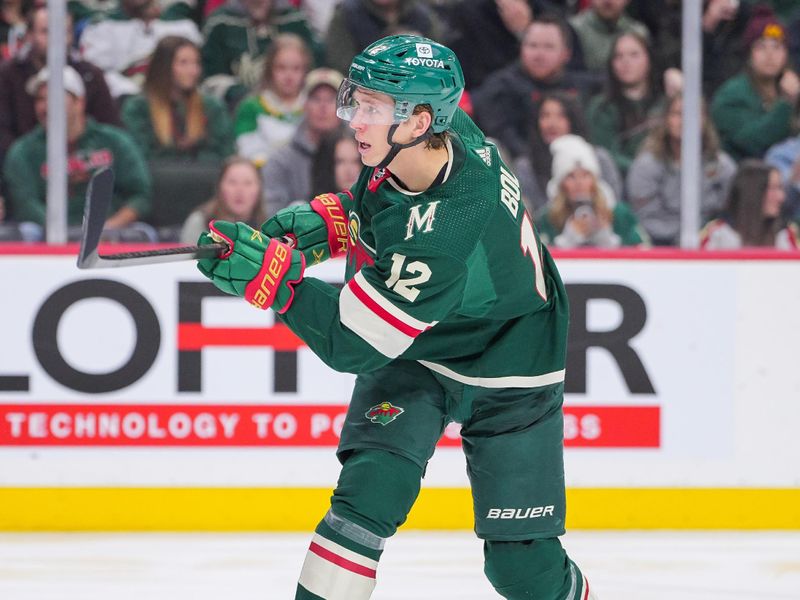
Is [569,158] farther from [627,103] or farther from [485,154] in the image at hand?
[485,154]

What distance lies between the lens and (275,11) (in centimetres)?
459

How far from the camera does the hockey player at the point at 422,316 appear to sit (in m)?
2.14

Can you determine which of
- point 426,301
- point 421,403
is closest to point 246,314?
point 421,403

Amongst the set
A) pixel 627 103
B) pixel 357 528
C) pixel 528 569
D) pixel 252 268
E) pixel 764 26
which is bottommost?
pixel 528 569

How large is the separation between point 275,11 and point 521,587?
9.13 ft

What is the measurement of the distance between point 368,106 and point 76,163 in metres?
2.15

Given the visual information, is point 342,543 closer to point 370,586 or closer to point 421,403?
point 370,586

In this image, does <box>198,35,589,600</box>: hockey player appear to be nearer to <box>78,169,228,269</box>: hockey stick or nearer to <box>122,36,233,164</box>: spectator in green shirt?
<box>78,169,228,269</box>: hockey stick

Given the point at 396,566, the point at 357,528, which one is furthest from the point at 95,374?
the point at 357,528

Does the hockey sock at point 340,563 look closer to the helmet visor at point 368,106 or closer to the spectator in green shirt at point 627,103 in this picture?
the helmet visor at point 368,106

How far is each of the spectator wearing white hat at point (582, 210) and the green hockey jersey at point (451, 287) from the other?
1722mm

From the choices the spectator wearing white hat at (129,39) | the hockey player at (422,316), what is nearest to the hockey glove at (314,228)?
the hockey player at (422,316)

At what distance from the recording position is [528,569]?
238 centimetres

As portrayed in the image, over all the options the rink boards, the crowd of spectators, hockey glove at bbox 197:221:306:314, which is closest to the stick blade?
hockey glove at bbox 197:221:306:314
